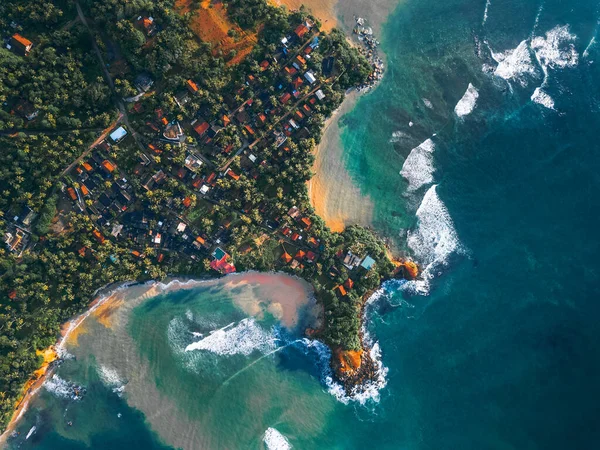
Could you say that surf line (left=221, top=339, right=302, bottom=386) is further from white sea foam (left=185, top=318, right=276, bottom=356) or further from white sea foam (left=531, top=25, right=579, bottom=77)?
white sea foam (left=531, top=25, right=579, bottom=77)

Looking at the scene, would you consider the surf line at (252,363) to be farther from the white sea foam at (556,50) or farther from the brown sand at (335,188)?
the white sea foam at (556,50)

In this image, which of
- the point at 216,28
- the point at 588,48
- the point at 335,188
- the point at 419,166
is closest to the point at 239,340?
the point at 335,188

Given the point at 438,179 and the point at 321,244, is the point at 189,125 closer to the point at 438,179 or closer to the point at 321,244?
the point at 321,244

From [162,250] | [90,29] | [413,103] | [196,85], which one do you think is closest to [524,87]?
[413,103]

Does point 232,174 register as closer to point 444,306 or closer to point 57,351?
point 57,351

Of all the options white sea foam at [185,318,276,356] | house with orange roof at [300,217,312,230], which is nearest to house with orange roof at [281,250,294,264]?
house with orange roof at [300,217,312,230]

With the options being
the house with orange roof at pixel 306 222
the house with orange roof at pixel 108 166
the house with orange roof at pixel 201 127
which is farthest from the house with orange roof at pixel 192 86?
the house with orange roof at pixel 306 222
